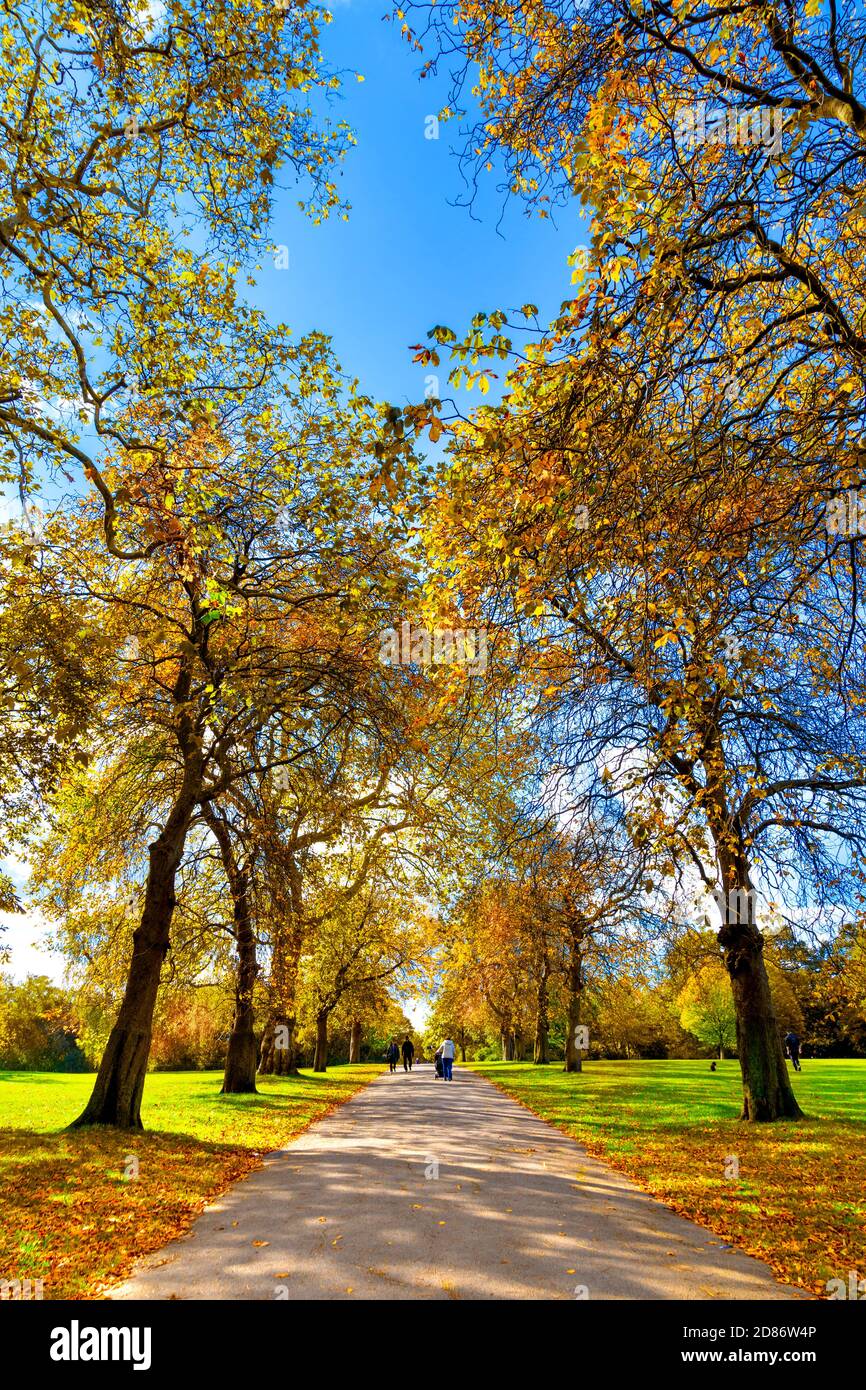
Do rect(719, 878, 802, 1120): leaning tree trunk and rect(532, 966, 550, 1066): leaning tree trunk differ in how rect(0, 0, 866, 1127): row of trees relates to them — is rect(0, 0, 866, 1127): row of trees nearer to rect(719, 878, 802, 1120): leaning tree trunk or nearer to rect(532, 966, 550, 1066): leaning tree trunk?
rect(719, 878, 802, 1120): leaning tree trunk

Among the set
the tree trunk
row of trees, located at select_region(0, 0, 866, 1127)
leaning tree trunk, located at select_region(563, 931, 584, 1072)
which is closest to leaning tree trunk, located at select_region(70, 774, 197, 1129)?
row of trees, located at select_region(0, 0, 866, 1127)

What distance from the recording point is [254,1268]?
16.5 feet

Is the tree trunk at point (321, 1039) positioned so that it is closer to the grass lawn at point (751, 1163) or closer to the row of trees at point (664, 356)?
the grass lawn at point (751, 1163)

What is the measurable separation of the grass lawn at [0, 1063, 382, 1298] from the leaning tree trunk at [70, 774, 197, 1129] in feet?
1.66

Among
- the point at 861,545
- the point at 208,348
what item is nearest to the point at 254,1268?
the point at 861,545

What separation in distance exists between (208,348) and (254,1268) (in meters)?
10.0

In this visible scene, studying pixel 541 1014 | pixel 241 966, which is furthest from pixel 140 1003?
pixel 541 1014

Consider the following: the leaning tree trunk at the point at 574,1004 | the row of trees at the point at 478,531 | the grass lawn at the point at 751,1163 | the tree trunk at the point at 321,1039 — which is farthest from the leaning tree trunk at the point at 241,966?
the tree trunk at the point at 321,1039

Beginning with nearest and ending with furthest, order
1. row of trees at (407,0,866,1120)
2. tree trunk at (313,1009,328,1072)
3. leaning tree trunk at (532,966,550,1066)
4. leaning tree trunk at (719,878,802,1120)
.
A: row of trees at (407,0,866,1120)
leaning tree trunk at (719,878,802,1120)
leaning tree trunk at (532,966,550,1066)
tree trunk at (313,1009,328,1072)

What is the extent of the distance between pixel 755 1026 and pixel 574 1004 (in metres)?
16.4

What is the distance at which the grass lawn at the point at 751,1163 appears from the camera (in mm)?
5965

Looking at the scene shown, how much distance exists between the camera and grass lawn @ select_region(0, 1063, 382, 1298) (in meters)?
5.43

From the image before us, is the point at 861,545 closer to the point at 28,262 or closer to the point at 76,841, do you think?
the point at 28,262

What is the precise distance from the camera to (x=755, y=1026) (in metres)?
13.2
